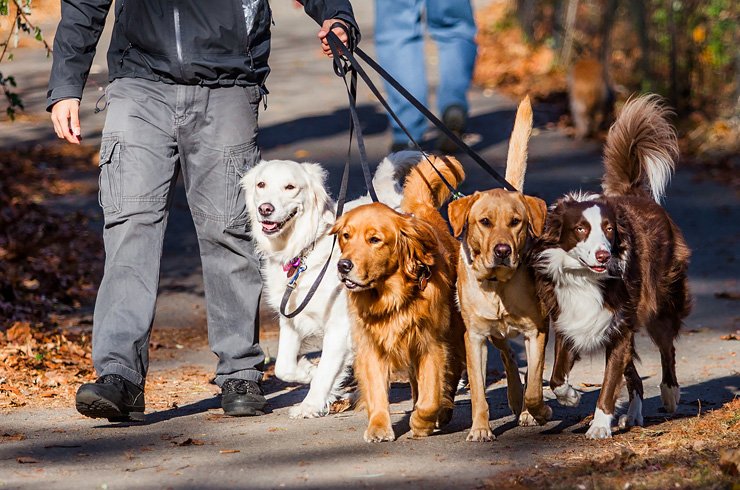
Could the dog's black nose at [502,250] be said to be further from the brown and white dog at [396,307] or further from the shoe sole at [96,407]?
the shoe sole at [96,407]

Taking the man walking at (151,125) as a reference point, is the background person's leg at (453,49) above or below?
above

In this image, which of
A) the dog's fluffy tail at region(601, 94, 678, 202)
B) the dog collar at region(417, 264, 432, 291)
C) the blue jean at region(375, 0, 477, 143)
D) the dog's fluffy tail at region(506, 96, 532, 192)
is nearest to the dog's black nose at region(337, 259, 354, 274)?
the dog collar at region(417, 264, 432, 291)

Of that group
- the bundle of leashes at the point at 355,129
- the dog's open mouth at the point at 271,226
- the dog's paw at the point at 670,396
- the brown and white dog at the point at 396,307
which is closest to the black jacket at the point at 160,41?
the bundle of leashes at the point at 355,129

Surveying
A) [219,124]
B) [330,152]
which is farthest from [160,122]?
[330,152]

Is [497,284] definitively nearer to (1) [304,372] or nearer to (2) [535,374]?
(2) [535,374]

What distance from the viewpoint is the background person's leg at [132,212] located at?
5.81 m

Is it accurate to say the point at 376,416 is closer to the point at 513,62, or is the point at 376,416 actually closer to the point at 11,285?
the point at 11,285

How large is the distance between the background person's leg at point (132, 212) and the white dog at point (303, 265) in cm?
53

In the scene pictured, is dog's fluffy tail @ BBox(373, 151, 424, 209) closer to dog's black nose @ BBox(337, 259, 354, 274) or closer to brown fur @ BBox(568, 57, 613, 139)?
dog's black nose @ BBox(337, 259, 354, 274)

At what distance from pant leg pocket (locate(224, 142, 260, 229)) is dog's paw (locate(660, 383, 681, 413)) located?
7.80 ft

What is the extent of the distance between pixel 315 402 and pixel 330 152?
7.63 metres

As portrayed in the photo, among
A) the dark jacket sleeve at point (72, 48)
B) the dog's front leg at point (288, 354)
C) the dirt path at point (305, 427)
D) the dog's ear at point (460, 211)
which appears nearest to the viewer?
the dirt path at point (305, 427)

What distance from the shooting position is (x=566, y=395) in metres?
6.00

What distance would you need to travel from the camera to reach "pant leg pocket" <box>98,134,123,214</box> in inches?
229
